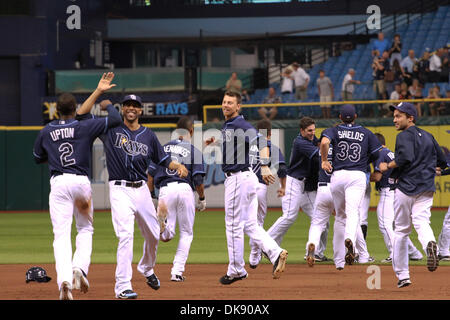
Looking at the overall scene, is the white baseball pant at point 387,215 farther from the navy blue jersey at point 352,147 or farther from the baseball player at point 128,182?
the baseball player at point 128,182

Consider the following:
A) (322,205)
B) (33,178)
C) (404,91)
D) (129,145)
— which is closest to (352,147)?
(322,205)

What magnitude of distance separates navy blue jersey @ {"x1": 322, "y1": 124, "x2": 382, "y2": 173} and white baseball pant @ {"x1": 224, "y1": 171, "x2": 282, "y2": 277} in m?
1.84

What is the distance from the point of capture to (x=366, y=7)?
1549 inches

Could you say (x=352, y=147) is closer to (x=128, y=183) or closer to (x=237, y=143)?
(x=237, y=143)

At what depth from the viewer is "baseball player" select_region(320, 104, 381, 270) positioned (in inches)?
461

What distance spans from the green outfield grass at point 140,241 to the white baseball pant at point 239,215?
9.78 feet

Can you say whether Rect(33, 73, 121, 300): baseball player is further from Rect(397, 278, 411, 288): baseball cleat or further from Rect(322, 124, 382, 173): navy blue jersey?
Rect(322, 124, 382, 173): navy blue jersey

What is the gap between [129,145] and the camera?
937 centimetres

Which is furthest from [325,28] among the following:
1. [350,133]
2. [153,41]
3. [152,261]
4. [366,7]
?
[152,261]

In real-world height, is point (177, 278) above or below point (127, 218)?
below

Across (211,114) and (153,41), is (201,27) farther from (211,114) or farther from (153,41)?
(211,114)

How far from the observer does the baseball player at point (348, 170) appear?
1172 centimetres

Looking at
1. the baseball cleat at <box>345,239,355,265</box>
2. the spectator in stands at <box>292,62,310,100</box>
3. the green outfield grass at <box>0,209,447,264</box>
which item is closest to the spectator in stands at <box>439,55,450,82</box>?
the spectator in stands at <box>292,62,310,100</box>

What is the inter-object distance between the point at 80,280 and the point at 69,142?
1473 mm
